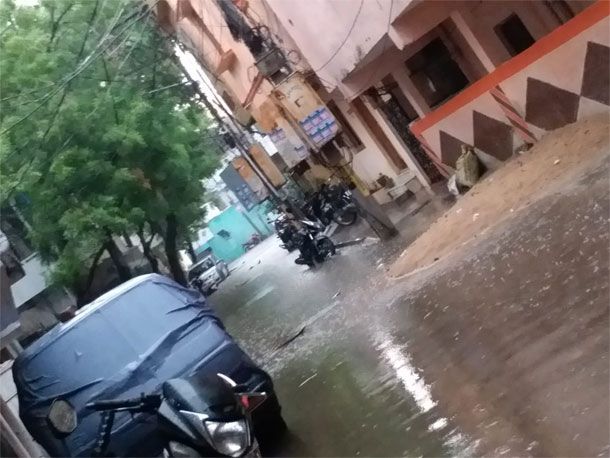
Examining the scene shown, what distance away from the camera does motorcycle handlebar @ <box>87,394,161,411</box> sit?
579cm

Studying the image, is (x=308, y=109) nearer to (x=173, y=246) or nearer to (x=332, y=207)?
(x=332, y=207)

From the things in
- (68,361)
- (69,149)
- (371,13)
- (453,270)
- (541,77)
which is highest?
(69,149)

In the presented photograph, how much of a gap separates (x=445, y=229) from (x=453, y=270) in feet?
8.62

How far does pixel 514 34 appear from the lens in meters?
18.3

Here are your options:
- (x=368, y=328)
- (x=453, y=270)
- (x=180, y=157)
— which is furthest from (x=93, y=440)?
(x=180, y=157)

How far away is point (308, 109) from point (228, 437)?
70.6ft

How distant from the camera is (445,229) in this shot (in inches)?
522

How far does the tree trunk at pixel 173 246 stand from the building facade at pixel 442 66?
23.1 ft

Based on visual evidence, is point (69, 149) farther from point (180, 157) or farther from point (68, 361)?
point (68, 361)

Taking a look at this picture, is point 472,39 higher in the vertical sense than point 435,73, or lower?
higher

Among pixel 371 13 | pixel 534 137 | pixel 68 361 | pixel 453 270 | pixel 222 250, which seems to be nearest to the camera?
pixel 68 361

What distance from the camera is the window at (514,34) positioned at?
18094mm

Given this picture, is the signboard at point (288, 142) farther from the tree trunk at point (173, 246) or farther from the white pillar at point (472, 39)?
the white pillar at point (472, 39)

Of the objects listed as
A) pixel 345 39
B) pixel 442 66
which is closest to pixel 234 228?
pixel 442 66
